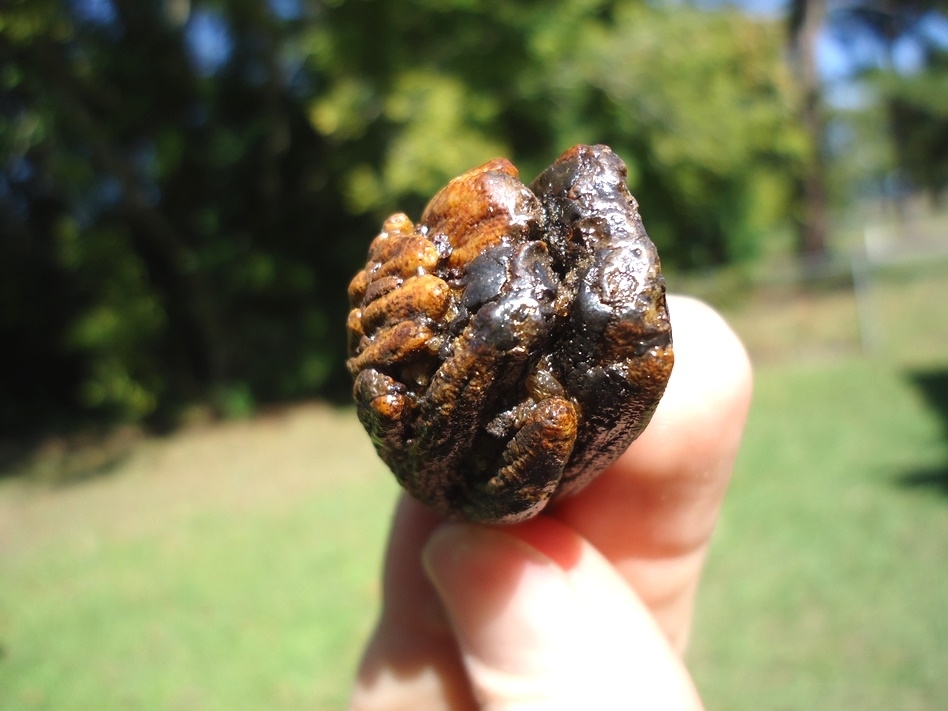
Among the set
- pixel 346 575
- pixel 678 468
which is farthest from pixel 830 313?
pixel 678 468

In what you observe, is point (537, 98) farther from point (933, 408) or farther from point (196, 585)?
point (196, 585)

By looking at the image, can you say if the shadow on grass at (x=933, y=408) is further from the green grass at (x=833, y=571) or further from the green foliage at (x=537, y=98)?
the green foliage at (x=537, y=98)

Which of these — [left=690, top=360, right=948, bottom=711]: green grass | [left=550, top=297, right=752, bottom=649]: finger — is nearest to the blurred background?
[left=690, top=360, right=948, bottom=711]: green grass

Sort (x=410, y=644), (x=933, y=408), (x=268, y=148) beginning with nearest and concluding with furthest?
(x=410, y=644) → (x=933, y=408) → (x=268, y=148)

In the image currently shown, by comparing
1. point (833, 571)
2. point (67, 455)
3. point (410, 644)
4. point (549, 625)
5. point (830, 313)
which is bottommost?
point (830, 313)

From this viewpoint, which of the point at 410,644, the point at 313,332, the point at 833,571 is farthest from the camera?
the point at 313,332

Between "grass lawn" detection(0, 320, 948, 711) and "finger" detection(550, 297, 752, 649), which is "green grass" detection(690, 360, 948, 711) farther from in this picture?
"finger" detection(550, 297, 752, 649)
